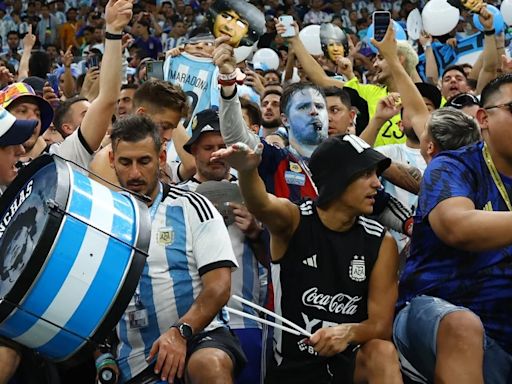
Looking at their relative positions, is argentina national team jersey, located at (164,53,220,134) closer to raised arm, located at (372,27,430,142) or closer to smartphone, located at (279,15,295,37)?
smartphone, located at (279,15,295,37)

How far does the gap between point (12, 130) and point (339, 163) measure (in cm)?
163

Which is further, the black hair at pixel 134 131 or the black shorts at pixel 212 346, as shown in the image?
A: the black hair at pixel 134 131

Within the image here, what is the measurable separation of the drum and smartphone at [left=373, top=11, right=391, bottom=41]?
4004mm

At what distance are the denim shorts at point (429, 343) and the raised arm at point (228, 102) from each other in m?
1.37

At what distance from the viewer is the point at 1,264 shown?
4.20 meters

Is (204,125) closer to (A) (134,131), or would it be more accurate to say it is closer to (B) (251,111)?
(A) (134,131)

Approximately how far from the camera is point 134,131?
492 centimetres

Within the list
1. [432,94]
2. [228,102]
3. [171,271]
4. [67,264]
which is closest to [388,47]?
[432,94]

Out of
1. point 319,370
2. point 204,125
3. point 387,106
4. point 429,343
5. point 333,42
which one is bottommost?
point 333,42

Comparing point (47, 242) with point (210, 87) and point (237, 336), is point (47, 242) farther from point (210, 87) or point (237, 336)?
point (210, 87)

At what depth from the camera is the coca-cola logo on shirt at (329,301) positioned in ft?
15.7

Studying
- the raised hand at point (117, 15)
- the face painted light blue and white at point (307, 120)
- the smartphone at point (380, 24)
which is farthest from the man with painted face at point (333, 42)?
the raised hand at point (117, 15)

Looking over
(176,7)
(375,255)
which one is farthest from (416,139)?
(176,7)

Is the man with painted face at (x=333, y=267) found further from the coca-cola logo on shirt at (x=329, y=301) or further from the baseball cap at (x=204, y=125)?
the baseball cap at (x=204, y=125)
